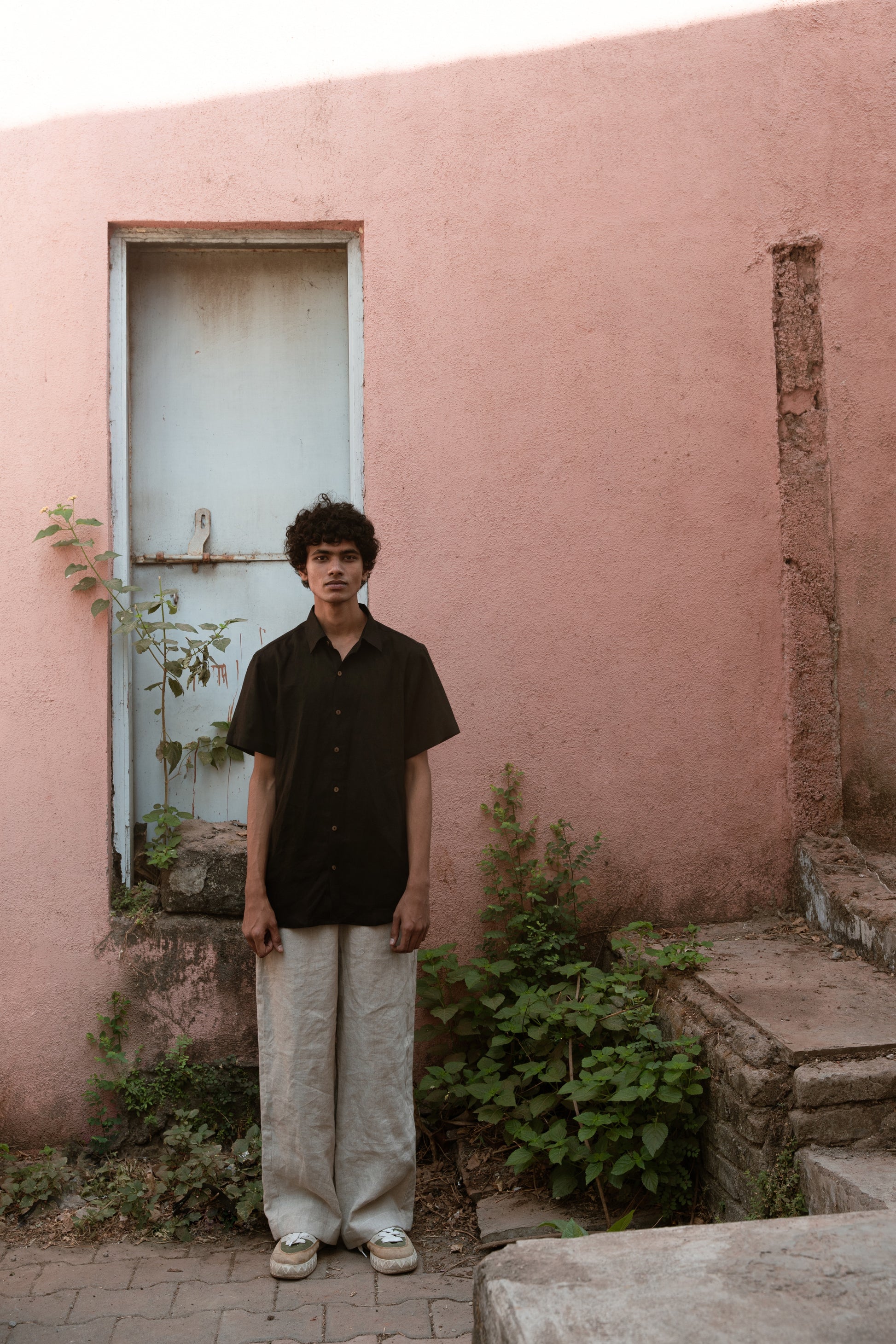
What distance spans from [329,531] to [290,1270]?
2.12 m

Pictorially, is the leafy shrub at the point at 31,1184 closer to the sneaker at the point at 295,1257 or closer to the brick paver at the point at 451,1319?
the sneaker at the point at 295,1257

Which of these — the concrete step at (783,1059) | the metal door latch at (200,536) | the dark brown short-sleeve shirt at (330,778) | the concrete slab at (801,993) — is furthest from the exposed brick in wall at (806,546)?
the metal door latch at (200,536)

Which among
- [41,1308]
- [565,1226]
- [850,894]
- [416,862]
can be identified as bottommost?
[41,1308]

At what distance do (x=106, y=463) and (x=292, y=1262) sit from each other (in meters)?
2.68

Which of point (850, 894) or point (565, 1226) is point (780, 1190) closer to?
point (565, 1226)

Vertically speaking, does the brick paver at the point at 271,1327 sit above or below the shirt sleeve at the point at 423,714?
below

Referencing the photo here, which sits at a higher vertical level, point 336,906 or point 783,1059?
point 336,906

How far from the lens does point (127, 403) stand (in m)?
3.79

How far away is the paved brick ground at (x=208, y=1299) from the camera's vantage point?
8.68 feet

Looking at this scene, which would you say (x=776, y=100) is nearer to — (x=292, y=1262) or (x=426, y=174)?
(x=426, y=174)

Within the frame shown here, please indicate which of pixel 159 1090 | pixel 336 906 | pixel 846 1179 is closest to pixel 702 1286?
pixel 846 1179

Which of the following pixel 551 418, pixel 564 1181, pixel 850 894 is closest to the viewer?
pixel 564 1181

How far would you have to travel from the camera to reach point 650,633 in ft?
12.7

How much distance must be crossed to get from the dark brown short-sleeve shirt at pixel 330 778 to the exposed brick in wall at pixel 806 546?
5.47 feet
